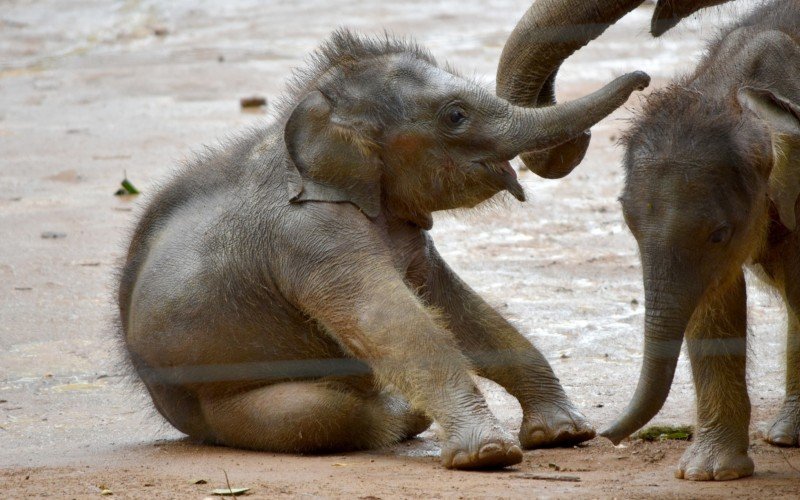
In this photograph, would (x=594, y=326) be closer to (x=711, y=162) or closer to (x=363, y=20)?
(x=711, y=162)

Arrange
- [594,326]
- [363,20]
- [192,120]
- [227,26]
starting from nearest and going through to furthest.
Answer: [594,326], [192,120], [363,20], [227,26]

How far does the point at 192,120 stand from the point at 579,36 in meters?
7.32

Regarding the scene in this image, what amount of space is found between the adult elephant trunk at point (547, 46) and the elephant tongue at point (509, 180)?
135mm

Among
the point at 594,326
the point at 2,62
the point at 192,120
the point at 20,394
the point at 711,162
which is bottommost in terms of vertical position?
the point at 2,62

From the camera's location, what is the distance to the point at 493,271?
23.6ft

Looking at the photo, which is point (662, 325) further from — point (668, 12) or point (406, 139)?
point (668, 12)

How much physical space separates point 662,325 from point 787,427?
1.26 metres

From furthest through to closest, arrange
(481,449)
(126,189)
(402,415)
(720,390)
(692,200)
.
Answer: (126,189) → (402,415) → (720,390) → (481,449) → (692,200)

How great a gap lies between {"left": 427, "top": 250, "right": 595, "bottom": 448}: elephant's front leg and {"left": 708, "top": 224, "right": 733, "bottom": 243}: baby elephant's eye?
118 centimetres

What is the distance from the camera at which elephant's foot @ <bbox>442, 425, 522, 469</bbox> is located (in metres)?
4.32

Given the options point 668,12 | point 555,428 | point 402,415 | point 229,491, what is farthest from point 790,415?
point 229,491

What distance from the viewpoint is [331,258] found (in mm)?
4645

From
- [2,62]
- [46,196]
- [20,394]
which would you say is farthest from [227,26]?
[20,394]

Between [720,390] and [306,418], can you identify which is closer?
[720,390]
